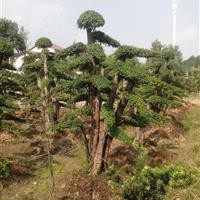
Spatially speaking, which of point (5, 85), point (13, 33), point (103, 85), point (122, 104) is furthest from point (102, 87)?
point (13, 33)

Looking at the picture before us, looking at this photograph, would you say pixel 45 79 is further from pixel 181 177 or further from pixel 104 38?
pixel 181 177

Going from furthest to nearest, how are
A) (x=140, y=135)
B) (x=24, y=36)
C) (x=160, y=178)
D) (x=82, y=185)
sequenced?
(x=24, y=36), (x=140, y=135), (x=82, y=185), (x=160, y=178)

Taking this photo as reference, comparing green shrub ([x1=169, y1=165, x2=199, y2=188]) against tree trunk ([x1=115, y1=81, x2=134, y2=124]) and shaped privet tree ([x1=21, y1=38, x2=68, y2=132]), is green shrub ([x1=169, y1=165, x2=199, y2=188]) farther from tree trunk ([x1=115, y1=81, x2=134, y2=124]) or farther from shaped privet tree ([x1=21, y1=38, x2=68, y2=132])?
shaped privet tree ([x1=21, y1=38, x2=68, y2=132])

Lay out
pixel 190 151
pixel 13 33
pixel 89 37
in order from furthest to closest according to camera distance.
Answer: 1. pixel 13 33
2. pixel 190 151
3. pixel 89 37

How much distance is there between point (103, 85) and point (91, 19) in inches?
109

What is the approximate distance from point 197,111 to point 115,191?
2735cm

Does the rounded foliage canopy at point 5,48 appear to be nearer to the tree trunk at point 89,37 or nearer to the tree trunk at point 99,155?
the tree trunk at point 89,37

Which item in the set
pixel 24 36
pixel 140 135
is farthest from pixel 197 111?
pixel 24 36

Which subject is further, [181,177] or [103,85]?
[103,85]

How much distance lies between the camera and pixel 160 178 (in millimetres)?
14477

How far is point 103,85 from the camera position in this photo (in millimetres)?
17031

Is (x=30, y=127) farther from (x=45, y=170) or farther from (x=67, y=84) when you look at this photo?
(x=67, y=84)

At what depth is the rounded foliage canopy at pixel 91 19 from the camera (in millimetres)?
17297

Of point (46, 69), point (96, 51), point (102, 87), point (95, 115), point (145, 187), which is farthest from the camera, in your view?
point (46, 69)
